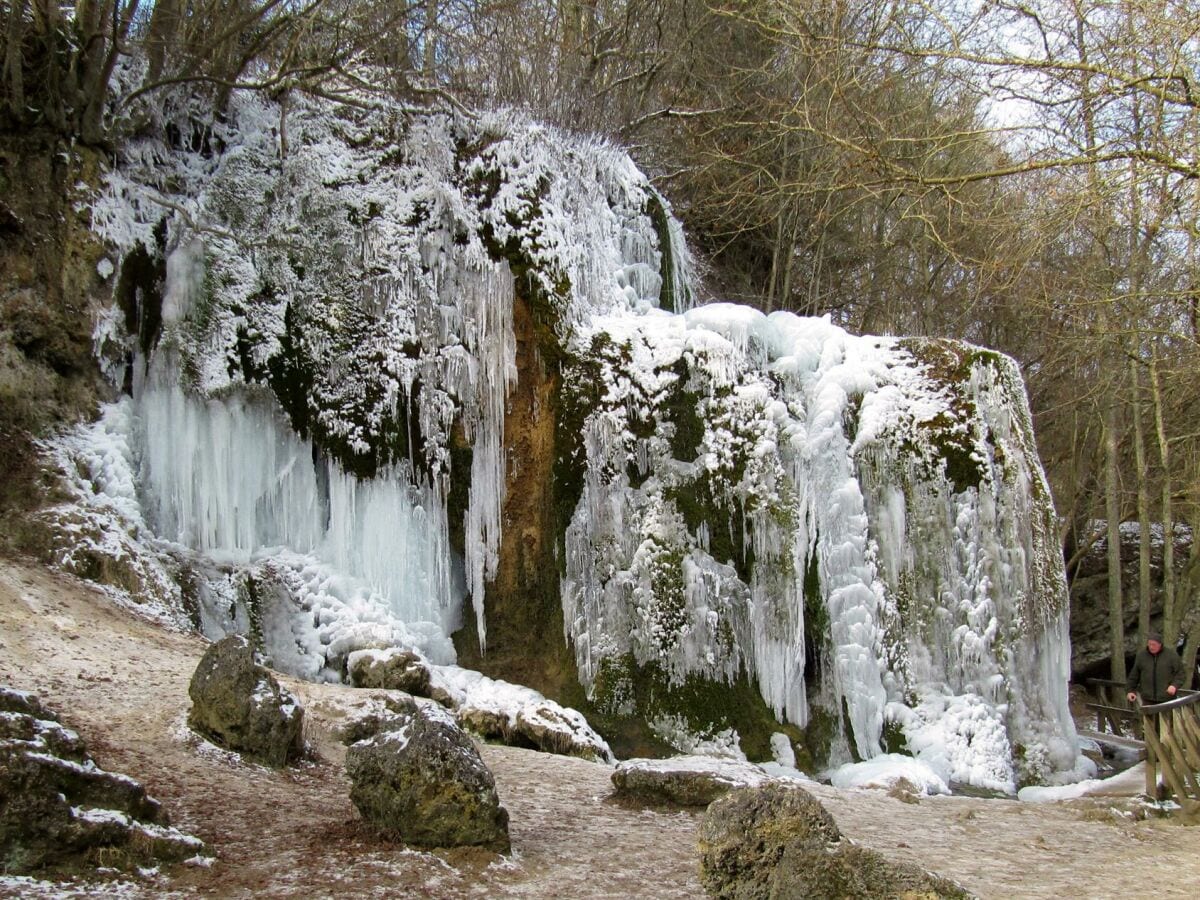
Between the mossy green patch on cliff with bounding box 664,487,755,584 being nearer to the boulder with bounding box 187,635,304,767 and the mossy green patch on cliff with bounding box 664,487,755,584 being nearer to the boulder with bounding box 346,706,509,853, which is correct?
the boulder with bounding box 187,635,304,767

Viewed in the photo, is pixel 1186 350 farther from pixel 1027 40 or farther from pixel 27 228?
pixel 27 228

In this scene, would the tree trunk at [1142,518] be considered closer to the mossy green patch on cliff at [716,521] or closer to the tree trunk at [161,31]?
the mossy green patch on cliff at [716,521]

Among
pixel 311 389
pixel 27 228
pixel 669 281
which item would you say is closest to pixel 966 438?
pixel 669 281

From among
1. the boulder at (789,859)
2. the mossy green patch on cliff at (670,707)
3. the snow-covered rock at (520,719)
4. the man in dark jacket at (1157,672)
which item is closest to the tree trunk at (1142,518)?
the man in dark jacket at (1157,672)

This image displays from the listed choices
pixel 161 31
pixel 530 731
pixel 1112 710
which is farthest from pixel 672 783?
pixel 161 31

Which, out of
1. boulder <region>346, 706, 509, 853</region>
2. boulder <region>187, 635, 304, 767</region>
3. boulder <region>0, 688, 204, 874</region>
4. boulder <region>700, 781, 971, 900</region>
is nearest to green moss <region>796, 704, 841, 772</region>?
boulder <region>187, 635, 304, 767</region>

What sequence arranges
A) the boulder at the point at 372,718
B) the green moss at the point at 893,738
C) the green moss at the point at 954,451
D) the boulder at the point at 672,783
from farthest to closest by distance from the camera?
the green moss at the point at 954,451
the green moss at the point at 893,738
the boulder at the point at 372,718
the boulder at the point at 672,783

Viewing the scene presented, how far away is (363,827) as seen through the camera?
465cm

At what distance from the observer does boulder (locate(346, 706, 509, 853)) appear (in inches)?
177

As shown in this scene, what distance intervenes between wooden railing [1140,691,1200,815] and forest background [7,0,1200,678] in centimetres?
286

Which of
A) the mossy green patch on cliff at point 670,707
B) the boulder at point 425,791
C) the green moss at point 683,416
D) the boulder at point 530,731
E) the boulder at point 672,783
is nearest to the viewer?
the boulder at point 425,791

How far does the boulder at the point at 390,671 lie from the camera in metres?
8.24

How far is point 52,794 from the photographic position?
12.4 feet

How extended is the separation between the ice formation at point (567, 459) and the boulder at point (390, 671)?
42cm
